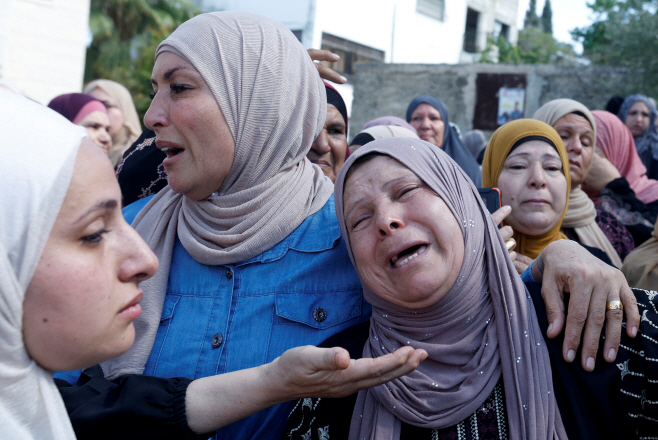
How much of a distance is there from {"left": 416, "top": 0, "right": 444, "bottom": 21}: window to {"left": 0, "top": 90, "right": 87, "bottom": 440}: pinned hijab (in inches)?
894

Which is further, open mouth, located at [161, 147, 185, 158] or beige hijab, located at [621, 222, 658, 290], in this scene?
beige hijab, located at [621, 222, 658, 290]

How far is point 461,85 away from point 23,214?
11.0 m

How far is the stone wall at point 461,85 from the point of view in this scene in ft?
32.7

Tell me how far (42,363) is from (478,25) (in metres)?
31.4

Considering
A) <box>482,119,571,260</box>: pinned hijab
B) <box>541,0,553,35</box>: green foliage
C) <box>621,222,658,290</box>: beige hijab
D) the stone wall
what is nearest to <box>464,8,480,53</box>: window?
the stone wall

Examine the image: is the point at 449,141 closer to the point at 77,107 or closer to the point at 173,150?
the point at 77,107

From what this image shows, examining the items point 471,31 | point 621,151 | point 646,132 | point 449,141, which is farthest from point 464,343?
point 471,31

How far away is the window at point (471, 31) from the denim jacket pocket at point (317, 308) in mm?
29895

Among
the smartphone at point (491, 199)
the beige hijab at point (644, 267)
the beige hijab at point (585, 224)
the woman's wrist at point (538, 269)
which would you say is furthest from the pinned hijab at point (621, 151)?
the woman's wrist at point (538, 269)

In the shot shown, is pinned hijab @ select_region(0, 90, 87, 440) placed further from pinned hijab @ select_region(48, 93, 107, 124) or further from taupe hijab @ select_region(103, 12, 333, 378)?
pinned hijab @ select_region(48, 93, 107, 124)

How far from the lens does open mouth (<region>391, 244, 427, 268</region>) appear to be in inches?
64.3

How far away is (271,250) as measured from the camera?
76.0 inches

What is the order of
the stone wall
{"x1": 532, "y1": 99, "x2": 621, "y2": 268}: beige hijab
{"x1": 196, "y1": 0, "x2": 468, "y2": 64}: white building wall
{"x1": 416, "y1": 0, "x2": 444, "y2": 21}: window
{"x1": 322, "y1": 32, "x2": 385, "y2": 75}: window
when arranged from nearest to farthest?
{"x1": 532, "y1": 99, "x2": 621, "y2": 268}: beige hijab → the stone wall → {"x1": 196, "y1": 0, "x2": 468, "y2": 64}: white building wall → {"x1": 322, "y1": 32, "x2": 385, "y2": 75}: window → {"x1": 416, "y1": 0, "x2": 444, "y2": 21}: window

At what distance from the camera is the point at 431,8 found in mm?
22688
